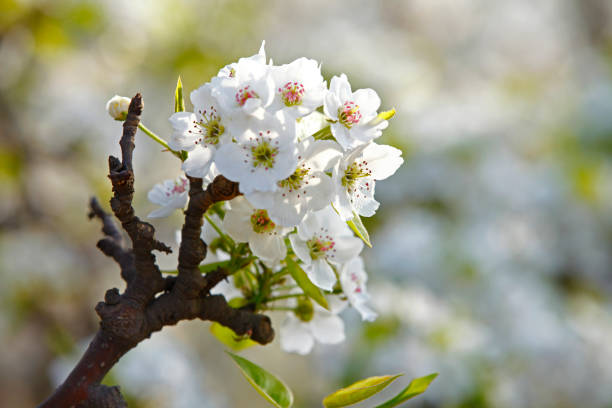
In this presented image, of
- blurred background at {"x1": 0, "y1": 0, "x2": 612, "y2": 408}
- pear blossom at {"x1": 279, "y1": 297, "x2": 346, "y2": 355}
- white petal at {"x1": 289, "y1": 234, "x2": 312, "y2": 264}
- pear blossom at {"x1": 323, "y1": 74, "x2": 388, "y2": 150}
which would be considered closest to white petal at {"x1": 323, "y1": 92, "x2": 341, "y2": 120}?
pear blossom at {"x1": 323, "y1": 74, "x2": 388, "y2": 150}

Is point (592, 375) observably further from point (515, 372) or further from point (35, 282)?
point (35, 282)

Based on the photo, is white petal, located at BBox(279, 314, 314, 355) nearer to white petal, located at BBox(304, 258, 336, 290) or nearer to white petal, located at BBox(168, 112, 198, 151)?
white petal, located at BBox(304, 258, 336, 290)

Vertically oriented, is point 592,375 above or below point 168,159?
below

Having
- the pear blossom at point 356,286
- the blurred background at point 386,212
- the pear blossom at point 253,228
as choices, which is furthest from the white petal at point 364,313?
the blurred background at point 386,212

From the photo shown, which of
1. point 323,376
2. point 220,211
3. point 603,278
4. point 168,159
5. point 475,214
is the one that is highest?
point 168,159

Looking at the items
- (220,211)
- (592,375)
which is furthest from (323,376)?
(220,211)

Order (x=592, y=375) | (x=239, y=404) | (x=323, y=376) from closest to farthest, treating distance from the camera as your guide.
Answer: (x=323, y=376) < (x=592, y=375) < (x=239, y=404)
